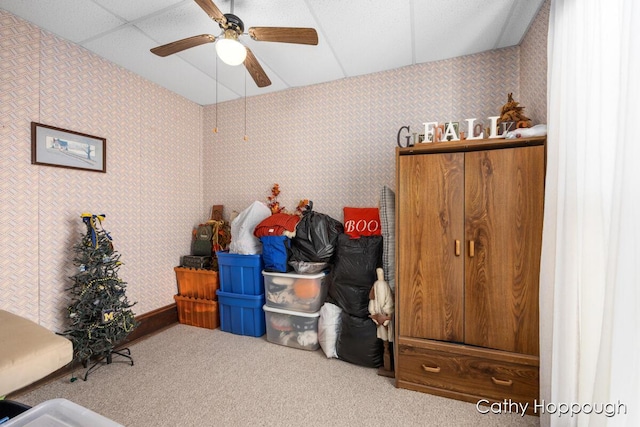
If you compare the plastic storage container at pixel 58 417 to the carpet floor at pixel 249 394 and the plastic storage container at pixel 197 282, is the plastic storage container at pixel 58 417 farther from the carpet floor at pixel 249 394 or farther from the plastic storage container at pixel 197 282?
the plastic storage container at pixel 197 282

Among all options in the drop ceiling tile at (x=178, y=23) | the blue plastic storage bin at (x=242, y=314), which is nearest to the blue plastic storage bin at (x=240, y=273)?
the blue plastic storage bin at (x=242, y=314)

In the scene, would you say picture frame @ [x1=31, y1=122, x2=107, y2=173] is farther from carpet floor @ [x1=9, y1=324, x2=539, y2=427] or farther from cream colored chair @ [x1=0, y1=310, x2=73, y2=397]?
carpet floor @ [x1=9, y1=324, x2=539, y2=427]

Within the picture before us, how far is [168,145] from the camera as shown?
329cm

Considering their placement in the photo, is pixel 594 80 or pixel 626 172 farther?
pixel 594 80

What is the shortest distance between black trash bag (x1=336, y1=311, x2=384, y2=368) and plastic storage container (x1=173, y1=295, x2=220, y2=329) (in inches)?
61.8

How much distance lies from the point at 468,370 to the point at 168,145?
365 cm

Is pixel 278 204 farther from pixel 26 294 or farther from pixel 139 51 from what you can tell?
pixel 26 294

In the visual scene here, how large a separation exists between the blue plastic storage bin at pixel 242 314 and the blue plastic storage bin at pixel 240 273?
0.06m

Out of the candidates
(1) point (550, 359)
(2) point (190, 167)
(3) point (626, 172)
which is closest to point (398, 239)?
(1) point (550, 359)

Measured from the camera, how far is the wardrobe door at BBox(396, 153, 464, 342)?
1.93 metres

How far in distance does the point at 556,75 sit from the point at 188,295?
12.5 ft

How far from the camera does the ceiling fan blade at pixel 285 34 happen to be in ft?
5.50

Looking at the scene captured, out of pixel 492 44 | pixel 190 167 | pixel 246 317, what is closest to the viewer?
pixel 492 44

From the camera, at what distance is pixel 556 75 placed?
4.97ft
